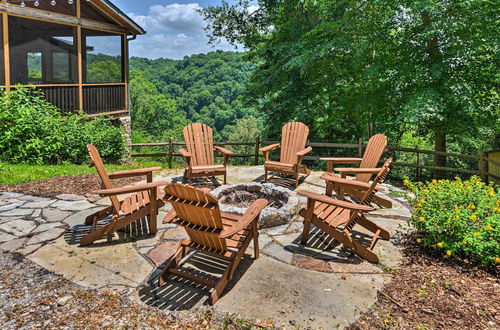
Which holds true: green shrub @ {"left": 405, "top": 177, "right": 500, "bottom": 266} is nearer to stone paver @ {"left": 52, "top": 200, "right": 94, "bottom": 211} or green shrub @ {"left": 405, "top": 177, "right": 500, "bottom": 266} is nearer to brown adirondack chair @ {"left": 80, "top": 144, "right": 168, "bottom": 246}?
brown adirondack chair @ {"left": 80, "top": 144, "right": 168, "bottom": 246}

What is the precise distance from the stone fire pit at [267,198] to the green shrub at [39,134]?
14.0ft

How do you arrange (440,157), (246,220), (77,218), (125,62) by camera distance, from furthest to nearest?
(125,62), (440,157), (77,218), (246,220)

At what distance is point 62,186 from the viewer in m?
5.22

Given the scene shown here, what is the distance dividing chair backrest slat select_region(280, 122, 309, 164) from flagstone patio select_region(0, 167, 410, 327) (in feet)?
6.93

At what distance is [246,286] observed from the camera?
2.66 meters

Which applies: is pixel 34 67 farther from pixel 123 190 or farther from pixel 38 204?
pixel 123 190

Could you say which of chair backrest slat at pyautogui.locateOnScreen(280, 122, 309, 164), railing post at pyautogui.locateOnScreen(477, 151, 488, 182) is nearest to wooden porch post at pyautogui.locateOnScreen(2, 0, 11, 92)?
chair backrest slat at pyautogui.locateOnScreen(280, 122, 309, 164)

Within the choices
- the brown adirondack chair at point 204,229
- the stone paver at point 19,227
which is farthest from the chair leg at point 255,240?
the stone paver at point 19,227

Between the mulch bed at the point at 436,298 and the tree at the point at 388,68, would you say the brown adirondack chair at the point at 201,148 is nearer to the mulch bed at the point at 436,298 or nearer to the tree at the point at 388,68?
the mulch bed at the point at 436,298

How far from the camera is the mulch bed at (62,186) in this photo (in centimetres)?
492

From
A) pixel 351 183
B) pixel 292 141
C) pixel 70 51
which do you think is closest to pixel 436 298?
pixel 351 183

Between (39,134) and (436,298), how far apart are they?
7181 mm

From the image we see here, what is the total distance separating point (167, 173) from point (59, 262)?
11.9 ft

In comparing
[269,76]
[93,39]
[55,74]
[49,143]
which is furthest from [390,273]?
[55,74]
